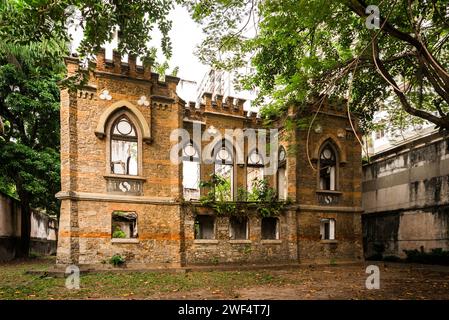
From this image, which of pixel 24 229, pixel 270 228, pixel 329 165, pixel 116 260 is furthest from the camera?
pixel 24 229

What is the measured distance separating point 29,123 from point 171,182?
9428mm

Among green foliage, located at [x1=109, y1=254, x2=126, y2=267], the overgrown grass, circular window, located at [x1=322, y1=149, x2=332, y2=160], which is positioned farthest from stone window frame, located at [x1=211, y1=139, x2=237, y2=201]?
green foliage, located at [x1=109, y1=254, x2=126, y2=267]

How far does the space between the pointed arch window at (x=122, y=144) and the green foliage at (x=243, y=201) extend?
3235 mm

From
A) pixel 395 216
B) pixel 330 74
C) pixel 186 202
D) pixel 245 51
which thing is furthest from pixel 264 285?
pixel 395 216

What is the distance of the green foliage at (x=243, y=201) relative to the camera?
1536 centimetres

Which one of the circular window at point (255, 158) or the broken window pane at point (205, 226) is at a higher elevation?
the circular window at point (255, 158)

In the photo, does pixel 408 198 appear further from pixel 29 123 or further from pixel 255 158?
pixel 29 123

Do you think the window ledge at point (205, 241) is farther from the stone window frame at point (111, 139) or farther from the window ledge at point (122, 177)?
the stone window frame at point (111, 139)

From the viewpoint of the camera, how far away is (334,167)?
1786cm

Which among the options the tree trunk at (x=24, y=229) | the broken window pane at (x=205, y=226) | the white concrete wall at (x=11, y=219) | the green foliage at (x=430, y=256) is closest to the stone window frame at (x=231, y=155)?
the broken window pane at (x=205, y=226)

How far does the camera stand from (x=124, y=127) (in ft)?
48.0

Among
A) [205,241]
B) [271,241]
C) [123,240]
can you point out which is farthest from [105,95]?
[271,241]

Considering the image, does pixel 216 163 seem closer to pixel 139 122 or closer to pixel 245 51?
pixel 139 122

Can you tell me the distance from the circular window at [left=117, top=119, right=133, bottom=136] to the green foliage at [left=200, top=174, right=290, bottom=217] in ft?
12.3
